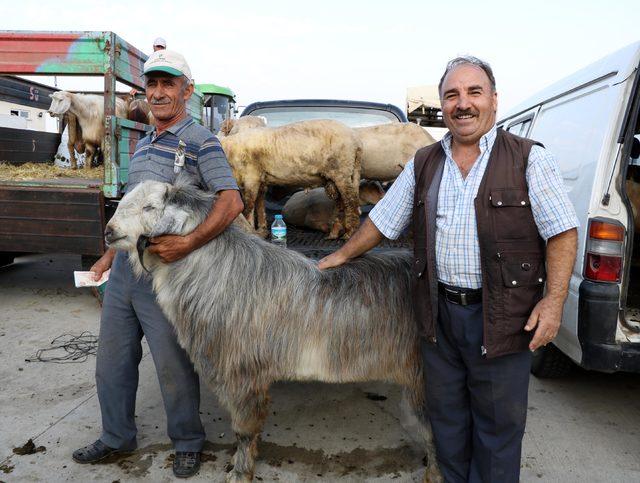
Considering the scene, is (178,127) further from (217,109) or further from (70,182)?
(217,109)

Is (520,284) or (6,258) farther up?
(520,284)

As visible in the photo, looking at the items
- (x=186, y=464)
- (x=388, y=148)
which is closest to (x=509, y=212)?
(x=186, y=464)

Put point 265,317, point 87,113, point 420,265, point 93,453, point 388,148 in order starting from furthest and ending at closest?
point 87,113 → point 388,148 → point 93,453 → point 265,317 → point 420,265

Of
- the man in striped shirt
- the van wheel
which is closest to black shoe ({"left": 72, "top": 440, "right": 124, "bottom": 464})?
the man in striped shirt

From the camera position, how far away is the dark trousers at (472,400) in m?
2.28

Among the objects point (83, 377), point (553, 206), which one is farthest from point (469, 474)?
point (83, 377)

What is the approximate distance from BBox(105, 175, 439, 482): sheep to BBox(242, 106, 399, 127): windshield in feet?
10.7

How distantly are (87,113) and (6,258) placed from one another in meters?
2.77

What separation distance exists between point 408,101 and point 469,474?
15.4 meters

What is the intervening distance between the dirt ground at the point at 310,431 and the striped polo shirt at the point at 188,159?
173 centimetres

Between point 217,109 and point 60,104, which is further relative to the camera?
point 217,109

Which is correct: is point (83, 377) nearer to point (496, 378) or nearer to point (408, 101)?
point (496, 378)

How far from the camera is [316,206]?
4707 mm

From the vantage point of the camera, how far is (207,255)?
262cm
